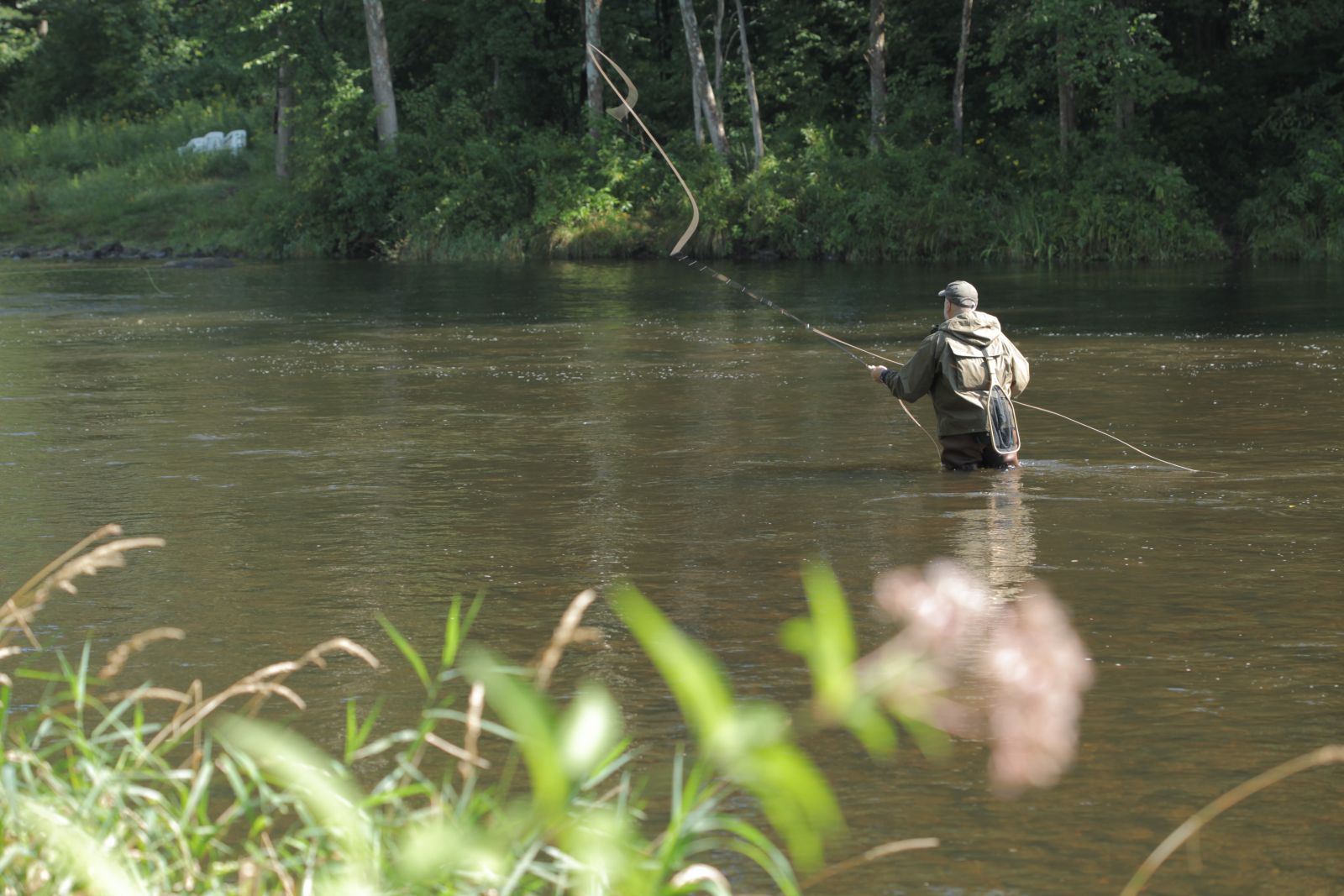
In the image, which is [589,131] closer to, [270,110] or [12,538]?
[270,110]

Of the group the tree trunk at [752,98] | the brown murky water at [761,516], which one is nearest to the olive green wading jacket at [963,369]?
the brown murky water at [761,516]

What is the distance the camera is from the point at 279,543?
28.5 ft

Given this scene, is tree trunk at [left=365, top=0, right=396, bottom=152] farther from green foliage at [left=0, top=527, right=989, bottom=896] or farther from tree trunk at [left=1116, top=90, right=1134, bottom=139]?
green foliage at [left=0, top=527, right=989, bottom=896]

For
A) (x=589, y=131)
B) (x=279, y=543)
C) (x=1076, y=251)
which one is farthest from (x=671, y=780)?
(x=589, y=131)

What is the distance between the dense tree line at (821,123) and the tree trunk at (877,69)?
5 cm

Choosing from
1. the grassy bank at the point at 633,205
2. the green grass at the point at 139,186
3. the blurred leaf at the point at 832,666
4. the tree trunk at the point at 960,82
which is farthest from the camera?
the green grass at the point at 139,186

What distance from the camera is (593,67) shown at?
39375 millimetres

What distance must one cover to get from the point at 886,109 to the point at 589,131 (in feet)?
21.6

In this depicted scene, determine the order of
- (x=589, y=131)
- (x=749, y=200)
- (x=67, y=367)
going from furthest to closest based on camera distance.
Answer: (x=589, y=131) < (x=749, y=200) < (x=67, y=367)

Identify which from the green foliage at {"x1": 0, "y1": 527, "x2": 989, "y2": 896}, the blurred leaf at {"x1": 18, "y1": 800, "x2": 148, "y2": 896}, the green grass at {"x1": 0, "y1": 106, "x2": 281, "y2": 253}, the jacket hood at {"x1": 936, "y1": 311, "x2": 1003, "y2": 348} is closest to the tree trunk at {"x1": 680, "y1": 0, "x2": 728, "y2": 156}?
the green grass at {"x1": 0, "y1": 106, "x2": 281, "y2": 253}

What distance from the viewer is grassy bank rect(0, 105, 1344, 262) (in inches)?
1281

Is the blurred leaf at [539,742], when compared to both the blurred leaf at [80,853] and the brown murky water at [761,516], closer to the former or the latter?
the blurred leaf at [80,853]

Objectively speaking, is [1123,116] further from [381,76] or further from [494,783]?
[494,783]

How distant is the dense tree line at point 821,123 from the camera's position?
32.8 metres
